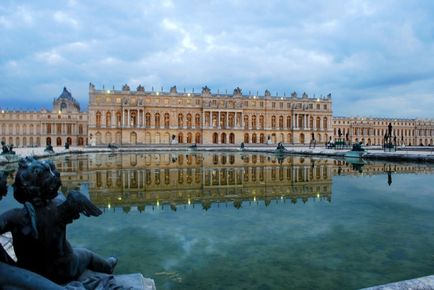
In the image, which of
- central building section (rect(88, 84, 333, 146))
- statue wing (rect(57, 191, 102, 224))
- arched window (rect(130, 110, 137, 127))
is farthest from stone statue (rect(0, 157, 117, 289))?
arched window (rect(130, 110, 137, 127))

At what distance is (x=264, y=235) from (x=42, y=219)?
5123 mm

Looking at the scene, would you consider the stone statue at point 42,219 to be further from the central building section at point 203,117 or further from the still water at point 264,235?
the central building section at point 203,117

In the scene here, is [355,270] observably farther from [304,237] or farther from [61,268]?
[61,268]

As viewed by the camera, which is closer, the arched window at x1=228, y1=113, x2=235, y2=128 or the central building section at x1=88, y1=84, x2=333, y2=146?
the central building section at x1=88, y1=84, x2=333, y2=146

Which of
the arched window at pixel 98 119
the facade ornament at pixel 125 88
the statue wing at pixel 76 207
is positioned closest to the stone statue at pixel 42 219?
the statue wing at pixel 76 207

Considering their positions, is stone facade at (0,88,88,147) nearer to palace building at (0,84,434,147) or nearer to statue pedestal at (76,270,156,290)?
palace building at (0,84,434,147)

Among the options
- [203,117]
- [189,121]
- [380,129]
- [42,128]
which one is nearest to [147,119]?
[189,121]

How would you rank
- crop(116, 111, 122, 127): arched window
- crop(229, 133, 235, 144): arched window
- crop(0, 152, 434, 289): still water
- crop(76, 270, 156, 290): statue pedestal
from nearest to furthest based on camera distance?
crop(76, 270, 156, 290): statue pedestal → crop(0, 152, 434, 289): still water → crop(116, 111, 122, 127): arched window → crop(229, 133, 235, 144): arched window

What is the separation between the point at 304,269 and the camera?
5.38 meters

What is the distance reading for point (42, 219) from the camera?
2.87 m

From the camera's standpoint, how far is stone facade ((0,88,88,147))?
298 ft

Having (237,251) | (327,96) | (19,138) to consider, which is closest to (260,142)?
(327,96)

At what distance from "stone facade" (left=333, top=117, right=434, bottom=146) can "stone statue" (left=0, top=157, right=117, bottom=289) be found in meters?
109

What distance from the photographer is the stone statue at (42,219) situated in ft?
9.02
